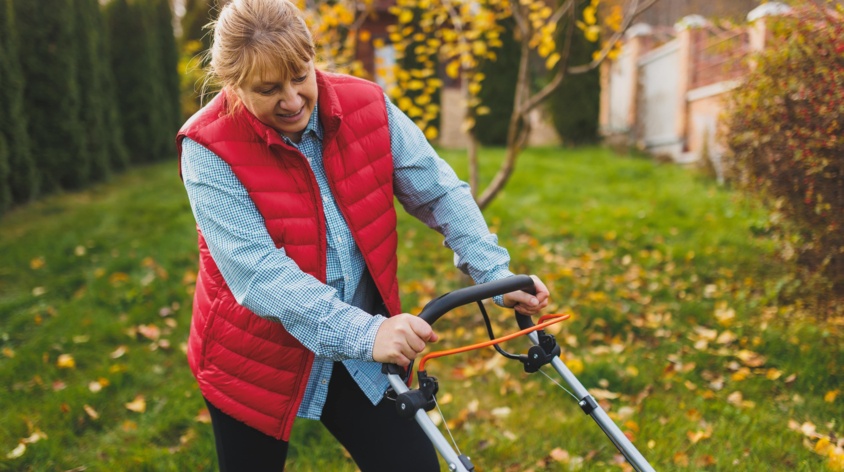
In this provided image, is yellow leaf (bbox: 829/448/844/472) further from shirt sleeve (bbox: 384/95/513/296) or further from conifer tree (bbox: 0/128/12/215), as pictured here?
conifer tree (bbox: 0/128/12/215)

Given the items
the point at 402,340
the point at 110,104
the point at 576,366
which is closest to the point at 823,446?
the point at 576,366

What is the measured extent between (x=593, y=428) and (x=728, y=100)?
2.45 metres

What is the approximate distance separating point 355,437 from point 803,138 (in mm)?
3016

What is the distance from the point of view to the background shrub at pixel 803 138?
361 cm

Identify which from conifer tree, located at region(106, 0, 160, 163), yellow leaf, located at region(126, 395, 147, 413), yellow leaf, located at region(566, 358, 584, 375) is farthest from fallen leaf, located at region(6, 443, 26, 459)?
conifer tree, located at region(106, 0, 160, 163)

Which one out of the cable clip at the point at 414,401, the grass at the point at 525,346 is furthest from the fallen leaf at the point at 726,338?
the cable clip at the point at 414,401

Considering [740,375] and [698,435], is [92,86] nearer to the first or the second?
[740,375]

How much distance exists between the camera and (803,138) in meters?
3.80

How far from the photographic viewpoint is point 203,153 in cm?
185

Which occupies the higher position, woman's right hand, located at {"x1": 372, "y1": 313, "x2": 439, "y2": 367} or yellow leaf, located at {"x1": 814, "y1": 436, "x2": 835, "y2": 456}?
woman's right hand, located at {"x1": 372, "y1": 313, "x2": 439, "y2": 367}

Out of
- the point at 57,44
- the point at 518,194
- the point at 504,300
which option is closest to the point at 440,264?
the point at 518,194

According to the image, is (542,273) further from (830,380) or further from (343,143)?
(343,143)

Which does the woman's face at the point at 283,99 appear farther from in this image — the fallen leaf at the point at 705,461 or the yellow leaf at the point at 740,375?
the yellow leaf at the point at 740,375

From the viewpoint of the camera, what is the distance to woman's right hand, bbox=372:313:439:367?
1623 millimetres
